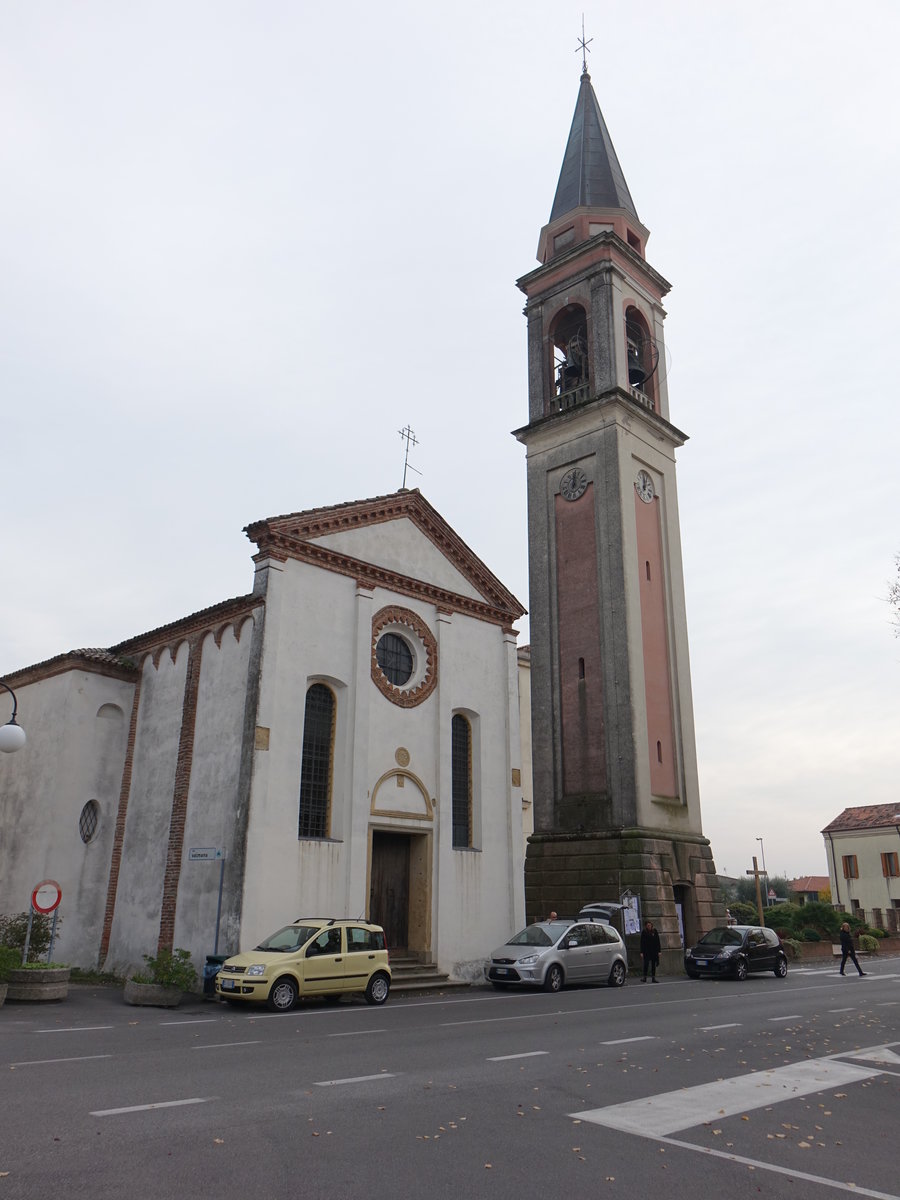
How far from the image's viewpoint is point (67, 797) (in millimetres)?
21031

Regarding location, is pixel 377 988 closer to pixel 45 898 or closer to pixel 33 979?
pixel 33 979

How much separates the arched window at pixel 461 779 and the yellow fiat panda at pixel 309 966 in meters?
5.78

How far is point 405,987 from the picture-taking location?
1903cm

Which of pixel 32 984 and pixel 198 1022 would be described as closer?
pixel 198 1022

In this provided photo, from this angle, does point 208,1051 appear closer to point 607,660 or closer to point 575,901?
point 575,901

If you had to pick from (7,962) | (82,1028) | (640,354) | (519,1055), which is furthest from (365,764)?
(640,354)

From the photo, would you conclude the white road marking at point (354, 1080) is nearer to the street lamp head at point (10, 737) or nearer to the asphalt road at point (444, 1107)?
the asphalt road at point (444, 1107)

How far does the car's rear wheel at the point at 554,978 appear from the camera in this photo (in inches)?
740

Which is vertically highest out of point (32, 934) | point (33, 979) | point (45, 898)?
point (45, 898)

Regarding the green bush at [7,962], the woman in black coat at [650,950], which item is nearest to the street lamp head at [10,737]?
the green bush at [7,962]

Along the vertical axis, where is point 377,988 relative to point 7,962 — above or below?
below

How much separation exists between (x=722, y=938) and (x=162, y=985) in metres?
15.1

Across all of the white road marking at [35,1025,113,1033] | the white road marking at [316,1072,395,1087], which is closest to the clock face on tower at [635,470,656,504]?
the white road marking at [35,1025,113,1033]

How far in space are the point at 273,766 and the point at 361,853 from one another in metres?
2.90
